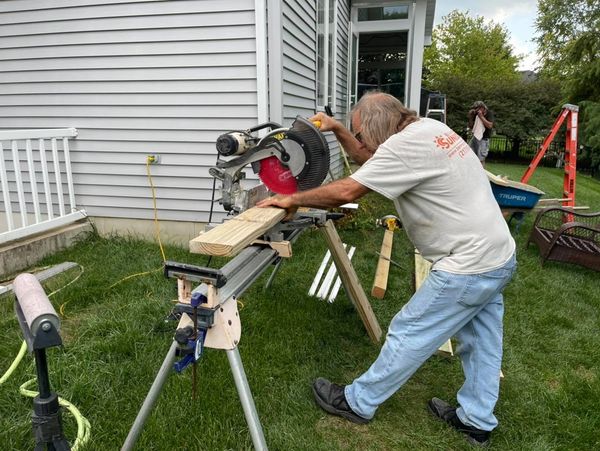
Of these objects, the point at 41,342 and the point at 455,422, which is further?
the point at 455,422

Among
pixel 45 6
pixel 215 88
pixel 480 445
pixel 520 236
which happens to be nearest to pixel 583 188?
pixel 520 236

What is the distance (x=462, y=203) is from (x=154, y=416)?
1747mm

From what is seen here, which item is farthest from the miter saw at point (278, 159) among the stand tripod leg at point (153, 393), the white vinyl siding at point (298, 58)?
the white vinyl siding at point (298, 58)

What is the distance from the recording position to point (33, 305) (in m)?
1.12

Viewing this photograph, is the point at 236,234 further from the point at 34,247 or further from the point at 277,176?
the point at 34,247

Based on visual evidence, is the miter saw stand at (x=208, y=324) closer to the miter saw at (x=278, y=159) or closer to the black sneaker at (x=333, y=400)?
the miter saw at (x=278, y=159)

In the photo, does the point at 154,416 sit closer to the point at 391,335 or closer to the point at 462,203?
the point at 391,335

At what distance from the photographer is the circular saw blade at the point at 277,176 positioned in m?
2.16

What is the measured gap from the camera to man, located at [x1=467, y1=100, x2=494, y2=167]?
9.02m

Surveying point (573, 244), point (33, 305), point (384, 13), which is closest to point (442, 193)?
point (33, 305)

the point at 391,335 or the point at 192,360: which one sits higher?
the point at 192,360

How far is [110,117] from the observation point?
4906 millimetres

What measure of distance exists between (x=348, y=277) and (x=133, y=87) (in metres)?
3.37

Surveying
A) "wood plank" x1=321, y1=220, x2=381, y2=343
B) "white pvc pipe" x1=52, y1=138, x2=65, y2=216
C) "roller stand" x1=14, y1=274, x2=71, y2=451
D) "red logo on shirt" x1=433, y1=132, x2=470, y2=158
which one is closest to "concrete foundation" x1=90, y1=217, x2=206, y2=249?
"white pvc pipe" x1=52, y1=138, x2=65, y2=216
